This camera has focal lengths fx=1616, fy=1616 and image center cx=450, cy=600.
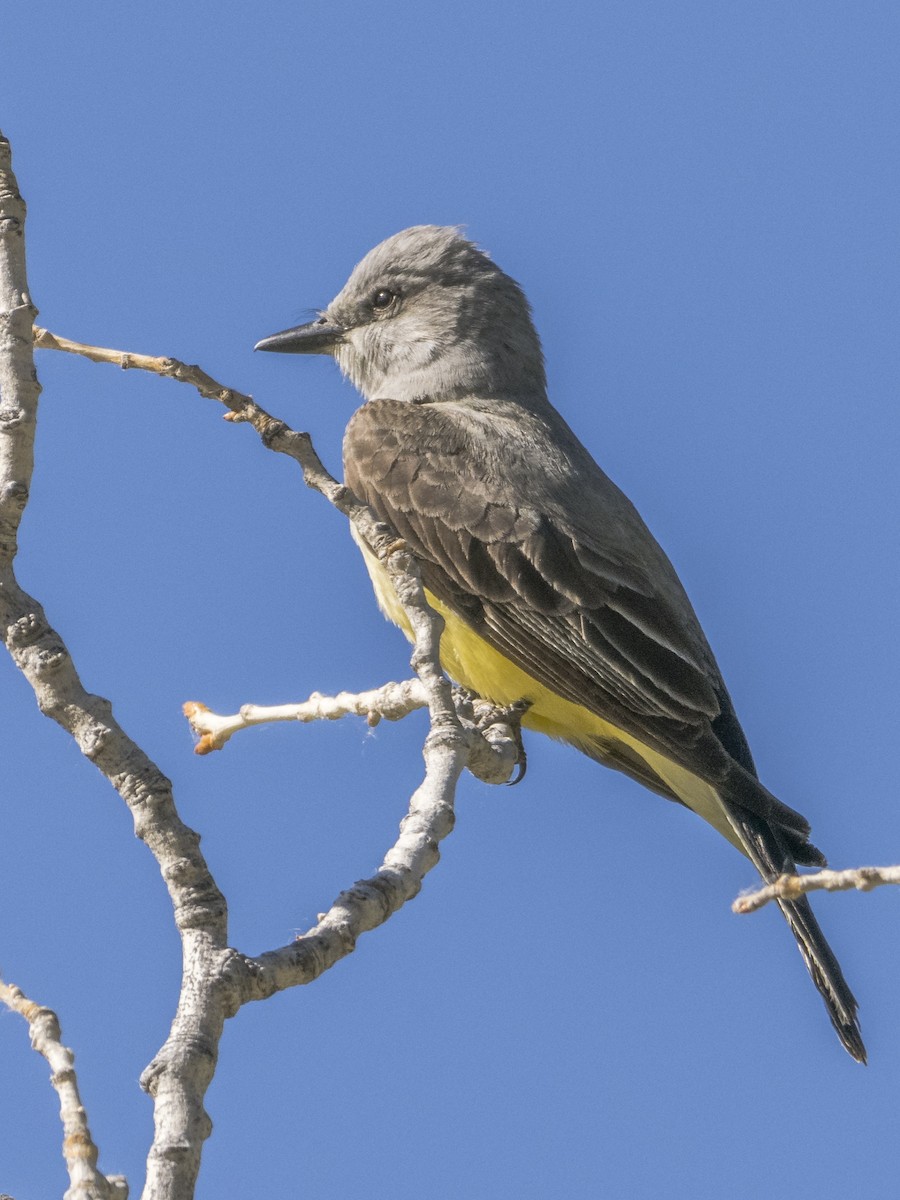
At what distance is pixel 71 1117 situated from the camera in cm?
266

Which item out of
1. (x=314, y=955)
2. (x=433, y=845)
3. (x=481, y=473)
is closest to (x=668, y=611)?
(x=481, y=473)

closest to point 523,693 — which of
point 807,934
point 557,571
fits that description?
point 557,571

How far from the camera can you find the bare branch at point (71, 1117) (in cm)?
255

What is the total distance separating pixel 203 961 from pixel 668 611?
4.26m

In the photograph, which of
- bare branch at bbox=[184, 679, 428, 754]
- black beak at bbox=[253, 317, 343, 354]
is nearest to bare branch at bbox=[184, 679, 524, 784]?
bare branch at bbox=[184, 679, 428, 754]

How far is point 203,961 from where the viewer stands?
10.4 ft

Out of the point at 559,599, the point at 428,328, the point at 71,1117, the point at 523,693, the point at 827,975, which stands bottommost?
the point at 71,1117

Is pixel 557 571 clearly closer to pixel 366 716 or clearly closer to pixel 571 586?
pixel 571 586

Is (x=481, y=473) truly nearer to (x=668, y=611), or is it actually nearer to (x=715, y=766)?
(x=668, y=611)

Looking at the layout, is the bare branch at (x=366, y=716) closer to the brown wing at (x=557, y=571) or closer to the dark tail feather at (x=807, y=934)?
the brown wing at (x=557, y=571)

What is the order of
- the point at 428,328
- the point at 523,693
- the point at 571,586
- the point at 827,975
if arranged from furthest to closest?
the point at 428,328 < the point at 571,586 < the point at 523,693 < the point at 827,975

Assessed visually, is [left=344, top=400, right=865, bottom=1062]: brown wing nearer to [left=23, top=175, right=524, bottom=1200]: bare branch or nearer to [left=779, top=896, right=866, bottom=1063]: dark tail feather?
[left=779, top=896, right=866, bottom=1063]: dark tail feather

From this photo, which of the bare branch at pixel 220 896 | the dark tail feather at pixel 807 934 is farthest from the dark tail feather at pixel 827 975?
the bare branch at pixel 220 896

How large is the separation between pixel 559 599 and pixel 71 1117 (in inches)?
175
